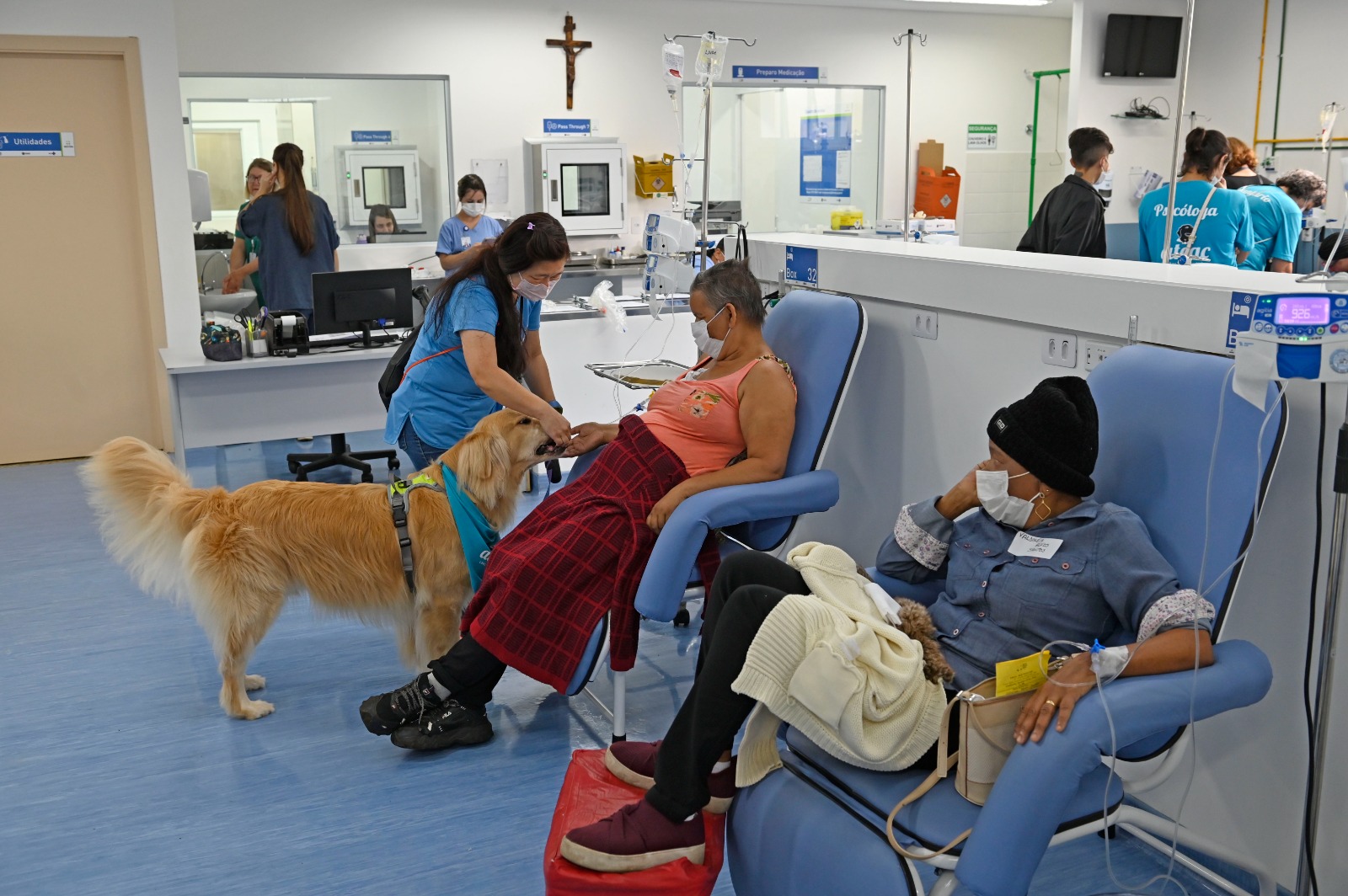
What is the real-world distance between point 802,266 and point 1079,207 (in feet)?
6.47

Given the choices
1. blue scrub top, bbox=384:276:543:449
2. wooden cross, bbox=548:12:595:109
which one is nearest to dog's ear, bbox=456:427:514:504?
blue scrub top, bbox=384:276:543:449

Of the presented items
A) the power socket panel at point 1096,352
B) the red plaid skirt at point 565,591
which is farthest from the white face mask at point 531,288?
the power socket panel at point 1096,352

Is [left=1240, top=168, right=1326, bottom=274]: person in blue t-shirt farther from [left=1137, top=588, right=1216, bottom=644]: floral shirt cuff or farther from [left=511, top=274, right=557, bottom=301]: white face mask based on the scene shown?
[left=1137, top=588, right=1216, bottom=644]: floral shirt cuff

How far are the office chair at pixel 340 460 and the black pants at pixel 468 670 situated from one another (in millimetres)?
2686

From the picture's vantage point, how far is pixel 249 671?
3307 mm

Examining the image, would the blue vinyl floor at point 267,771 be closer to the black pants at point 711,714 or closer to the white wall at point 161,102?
the black pants at point 711,714

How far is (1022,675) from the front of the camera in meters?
1.65

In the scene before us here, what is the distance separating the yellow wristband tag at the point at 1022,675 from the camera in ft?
5.36

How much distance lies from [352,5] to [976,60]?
5.01m

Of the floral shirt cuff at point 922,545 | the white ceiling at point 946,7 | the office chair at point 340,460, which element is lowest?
the office chair at point 340,460

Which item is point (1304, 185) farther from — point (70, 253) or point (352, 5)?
point (70, 253)

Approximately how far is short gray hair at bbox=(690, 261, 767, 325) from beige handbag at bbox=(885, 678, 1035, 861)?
4.75 feet

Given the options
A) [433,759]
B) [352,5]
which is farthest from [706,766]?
[352,5]

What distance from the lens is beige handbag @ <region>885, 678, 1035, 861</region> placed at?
162 cm
